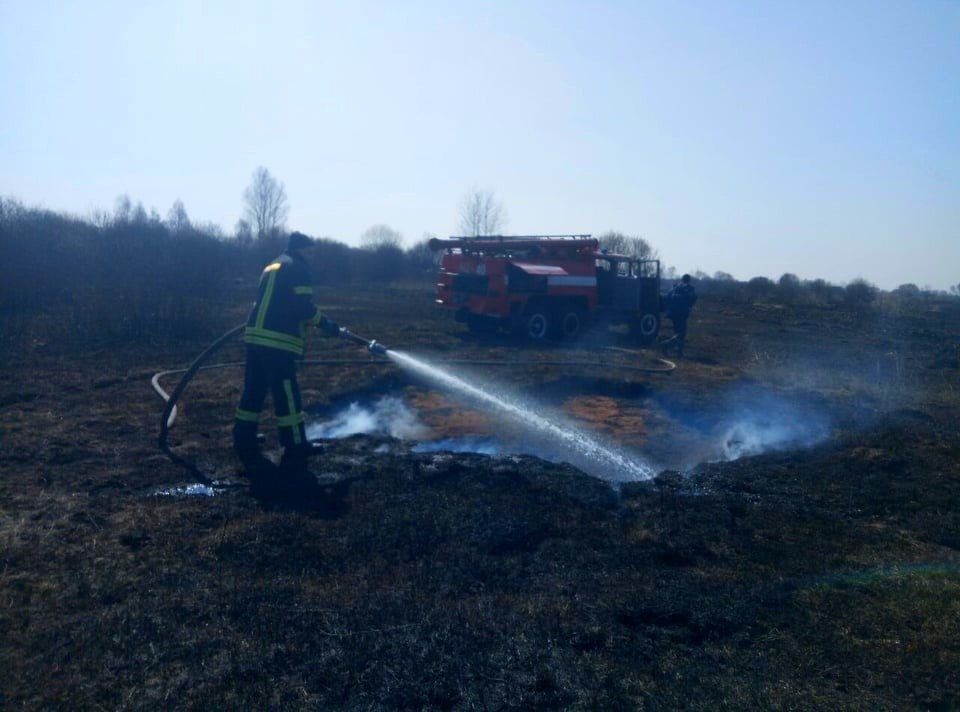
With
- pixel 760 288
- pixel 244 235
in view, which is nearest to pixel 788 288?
pixel 760 288

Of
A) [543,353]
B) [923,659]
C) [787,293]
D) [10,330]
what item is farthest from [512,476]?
[787,293]

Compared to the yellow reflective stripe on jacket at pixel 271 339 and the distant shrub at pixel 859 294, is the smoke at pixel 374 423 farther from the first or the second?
the distant shrub at pixel 859 294

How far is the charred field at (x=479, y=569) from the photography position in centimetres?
404

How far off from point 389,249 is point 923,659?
56000 mm

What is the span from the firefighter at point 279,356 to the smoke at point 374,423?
1231 millimetres

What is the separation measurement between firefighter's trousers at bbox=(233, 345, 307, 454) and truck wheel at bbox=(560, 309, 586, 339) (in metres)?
12.8

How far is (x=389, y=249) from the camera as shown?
58938 millimetres

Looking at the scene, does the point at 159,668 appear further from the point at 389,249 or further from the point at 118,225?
the point at 389,249

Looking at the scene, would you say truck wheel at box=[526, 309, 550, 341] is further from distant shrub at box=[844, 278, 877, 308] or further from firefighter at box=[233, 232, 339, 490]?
distant shrub at box=[844, 278, 877, 308]

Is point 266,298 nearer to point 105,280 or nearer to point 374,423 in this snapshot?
point 374,423

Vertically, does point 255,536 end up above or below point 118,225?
below

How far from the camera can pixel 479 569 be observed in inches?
219

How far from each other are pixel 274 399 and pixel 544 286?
12.5 metres

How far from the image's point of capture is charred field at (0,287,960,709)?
4.04 metres
